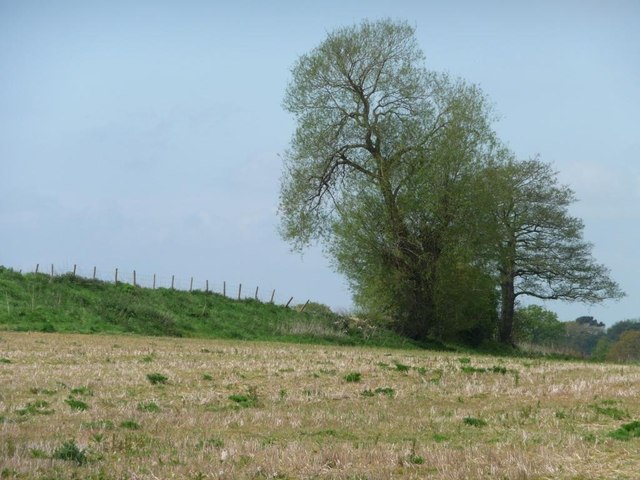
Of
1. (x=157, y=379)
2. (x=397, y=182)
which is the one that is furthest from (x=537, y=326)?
(x=157, y=379)

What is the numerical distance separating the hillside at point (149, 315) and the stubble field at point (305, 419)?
1965 centimetres

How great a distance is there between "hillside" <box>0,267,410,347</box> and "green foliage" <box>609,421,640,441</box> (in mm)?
34729

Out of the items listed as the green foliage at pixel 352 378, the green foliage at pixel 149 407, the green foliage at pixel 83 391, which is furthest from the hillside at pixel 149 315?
the green foliage at pixel 149 407

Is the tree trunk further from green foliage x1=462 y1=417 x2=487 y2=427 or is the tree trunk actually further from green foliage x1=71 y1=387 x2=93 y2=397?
green foliage x1=462 y1=417 x2=487 y2=427

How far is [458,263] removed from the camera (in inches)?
1964

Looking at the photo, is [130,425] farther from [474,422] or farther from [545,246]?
[545,246]

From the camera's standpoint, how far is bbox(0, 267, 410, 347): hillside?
150 ft

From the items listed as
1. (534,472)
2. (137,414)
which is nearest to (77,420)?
(137,414)

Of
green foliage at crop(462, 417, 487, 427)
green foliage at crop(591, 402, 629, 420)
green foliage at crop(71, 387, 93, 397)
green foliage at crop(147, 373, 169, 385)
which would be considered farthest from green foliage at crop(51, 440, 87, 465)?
green foliage at crop(591, 402, 629, 420)

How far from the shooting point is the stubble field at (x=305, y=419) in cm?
1017

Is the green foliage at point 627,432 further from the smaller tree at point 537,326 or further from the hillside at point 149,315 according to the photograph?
the smaller tree at point 537,326

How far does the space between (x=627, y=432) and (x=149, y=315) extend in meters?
39.9

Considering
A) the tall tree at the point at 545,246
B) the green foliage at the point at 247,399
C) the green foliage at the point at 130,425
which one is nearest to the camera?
the green foliage at the point at 130,425

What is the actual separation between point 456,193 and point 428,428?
122 ft
